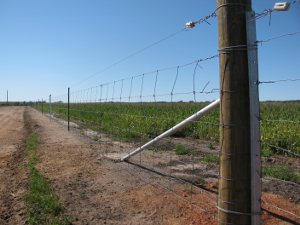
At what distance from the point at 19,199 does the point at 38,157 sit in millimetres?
4203

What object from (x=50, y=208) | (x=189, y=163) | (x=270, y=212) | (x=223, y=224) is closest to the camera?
(x=223, y=224)

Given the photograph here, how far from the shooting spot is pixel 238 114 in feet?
11.7

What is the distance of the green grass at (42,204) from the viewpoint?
17.7 feet

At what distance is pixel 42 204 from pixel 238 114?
364 cm

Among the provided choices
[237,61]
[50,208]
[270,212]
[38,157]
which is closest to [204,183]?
[270,212]

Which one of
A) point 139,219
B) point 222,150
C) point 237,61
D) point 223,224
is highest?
point 237,61

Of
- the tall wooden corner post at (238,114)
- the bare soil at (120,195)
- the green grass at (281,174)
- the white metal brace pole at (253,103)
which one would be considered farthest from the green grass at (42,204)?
the green grass at (281,174)

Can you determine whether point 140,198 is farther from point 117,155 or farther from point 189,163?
point 117,155

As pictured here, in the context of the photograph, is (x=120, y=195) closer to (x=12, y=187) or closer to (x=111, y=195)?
(x=111, y=195)

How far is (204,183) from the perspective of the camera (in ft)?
22.7

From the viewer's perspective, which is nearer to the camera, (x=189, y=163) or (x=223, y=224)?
(x=223, y=224)

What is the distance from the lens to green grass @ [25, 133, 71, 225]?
5.39 meters

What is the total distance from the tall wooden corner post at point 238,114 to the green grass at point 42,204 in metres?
2.55

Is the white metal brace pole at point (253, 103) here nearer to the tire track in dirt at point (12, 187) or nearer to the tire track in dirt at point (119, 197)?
the tire track in dirt at point (119, 197)
